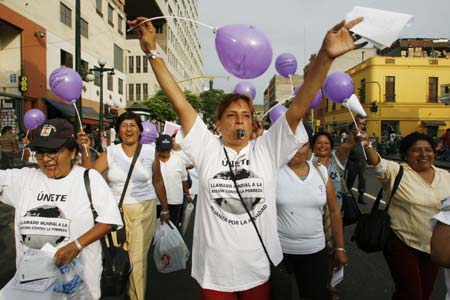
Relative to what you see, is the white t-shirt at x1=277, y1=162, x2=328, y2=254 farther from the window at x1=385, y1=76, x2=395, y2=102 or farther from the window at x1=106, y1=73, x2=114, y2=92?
the window at x1=385, y1=76, x2=395, y2=102

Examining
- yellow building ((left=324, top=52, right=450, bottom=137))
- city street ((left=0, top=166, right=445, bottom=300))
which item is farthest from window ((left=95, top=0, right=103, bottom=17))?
yellow building ((left=324, top=52, right=450, bottom=137))

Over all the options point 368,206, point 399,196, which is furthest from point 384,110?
point 399,196

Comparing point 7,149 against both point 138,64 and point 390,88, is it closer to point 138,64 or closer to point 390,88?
point 138,64

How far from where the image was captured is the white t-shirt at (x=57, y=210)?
7.10 feet

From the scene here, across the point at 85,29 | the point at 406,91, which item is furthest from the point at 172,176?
the point at 406,91

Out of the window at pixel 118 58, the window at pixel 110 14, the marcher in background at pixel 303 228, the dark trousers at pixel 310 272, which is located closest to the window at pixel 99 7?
the window at pixel 110 14

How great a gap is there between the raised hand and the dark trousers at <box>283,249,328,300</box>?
188 cm

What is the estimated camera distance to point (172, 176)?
559 centimetres

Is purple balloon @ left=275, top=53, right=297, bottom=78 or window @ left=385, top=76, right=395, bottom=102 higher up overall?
window @ left=385, top=76, right=395, bottom=102

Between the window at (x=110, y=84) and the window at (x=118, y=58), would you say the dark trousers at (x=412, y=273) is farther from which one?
the window at (x=118, y=58)

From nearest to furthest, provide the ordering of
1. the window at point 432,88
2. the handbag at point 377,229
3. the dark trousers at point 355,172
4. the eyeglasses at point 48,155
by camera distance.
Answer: the eyeglasses at point 48,155, the handbag at point 377,229, the dark trousers at point 355,172, the window at point 432,88

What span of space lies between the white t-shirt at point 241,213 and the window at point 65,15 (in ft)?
75.5

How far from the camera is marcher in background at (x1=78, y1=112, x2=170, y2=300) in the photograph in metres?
3.65

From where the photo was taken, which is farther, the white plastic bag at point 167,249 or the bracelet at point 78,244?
the white plastic bag at point 167,249
